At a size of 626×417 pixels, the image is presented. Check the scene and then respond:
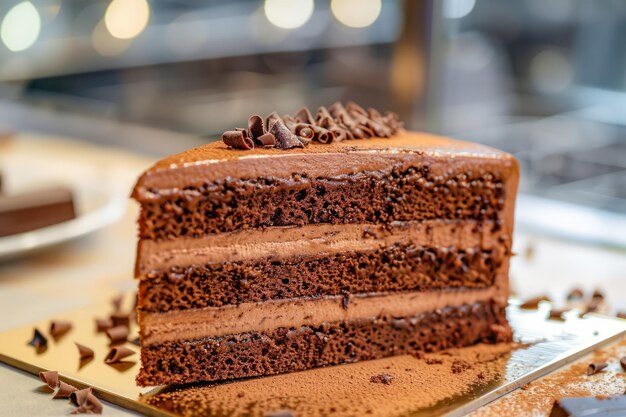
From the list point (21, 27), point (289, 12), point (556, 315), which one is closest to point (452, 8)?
point (556, 315)

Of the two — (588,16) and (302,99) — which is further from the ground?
(588,16)

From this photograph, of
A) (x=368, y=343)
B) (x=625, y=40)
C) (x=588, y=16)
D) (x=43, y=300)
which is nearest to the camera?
(x=368, y=343)

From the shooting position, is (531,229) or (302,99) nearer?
(531,229)

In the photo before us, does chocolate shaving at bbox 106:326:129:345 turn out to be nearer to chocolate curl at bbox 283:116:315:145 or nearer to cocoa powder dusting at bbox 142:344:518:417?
cocoa powder dusting at bbox 142:344:518:417

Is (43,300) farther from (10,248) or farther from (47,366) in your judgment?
(47,366)

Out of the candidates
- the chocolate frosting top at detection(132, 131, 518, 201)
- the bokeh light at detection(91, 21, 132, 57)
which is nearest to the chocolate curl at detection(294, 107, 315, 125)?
the chocolate frosting top at detection(132, 131, 518, 201)

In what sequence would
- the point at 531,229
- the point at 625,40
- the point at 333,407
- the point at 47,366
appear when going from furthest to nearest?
the point at 625,40 < the point at 531,229 < the point at 47,366 < the point at 333,407

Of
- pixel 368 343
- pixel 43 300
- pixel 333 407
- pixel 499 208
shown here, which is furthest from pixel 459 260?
pixel 43 300
